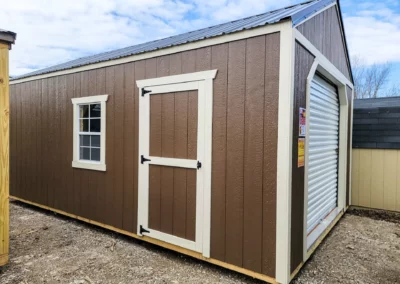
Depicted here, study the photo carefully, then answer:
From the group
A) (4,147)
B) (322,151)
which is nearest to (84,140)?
(4,147)

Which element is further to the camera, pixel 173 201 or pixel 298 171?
pixel 173 201

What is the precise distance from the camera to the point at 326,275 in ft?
8.83

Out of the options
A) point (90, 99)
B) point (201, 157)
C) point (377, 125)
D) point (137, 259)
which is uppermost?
point (90, 99)

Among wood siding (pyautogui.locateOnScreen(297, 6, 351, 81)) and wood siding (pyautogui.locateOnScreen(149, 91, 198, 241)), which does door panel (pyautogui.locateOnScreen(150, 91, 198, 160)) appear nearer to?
wood siding (pyautogui.locateOnScreen(149, 91, 198, 241))

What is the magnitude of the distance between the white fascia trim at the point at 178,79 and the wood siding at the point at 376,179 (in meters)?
4.26

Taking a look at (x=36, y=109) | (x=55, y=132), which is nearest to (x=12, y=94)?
(x=36, y=109)

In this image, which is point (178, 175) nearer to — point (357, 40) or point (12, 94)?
point (12, 94)

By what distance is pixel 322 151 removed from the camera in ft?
12.4

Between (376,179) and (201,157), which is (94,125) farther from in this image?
(376,179)

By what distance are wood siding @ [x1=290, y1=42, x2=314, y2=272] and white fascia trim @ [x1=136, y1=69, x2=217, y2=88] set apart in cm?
84

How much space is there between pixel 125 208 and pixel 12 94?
3902 mm

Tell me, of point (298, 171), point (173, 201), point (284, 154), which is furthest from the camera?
point (173, 201)

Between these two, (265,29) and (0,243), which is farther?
(0,243)

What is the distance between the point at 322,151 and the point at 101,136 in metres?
3.26
